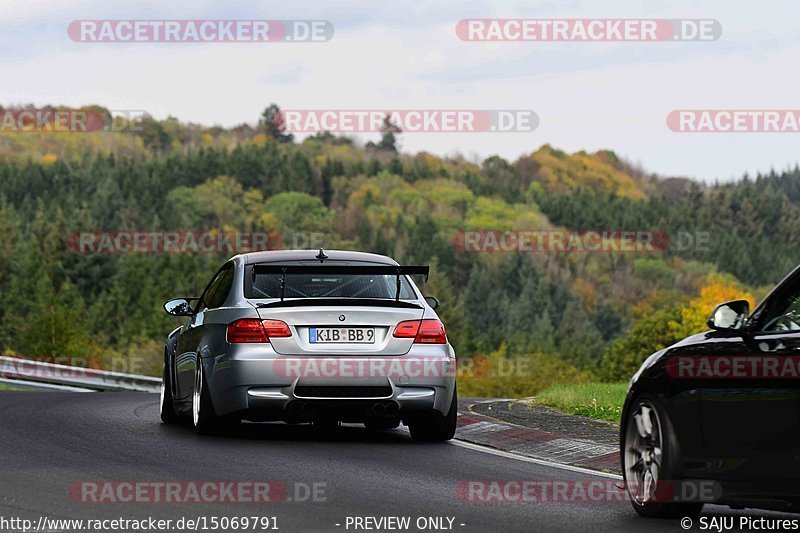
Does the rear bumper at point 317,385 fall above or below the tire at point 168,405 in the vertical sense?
above

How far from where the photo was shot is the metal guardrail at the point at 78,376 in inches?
1226

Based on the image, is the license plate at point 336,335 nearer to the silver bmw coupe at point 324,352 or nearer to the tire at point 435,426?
the silver bmw coupe at point 324,352

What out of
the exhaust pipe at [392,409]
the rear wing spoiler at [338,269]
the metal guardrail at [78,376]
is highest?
the rear wing spoiler at [338,269]

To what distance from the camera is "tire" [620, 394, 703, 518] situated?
332 inches

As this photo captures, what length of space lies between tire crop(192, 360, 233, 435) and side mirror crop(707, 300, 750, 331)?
242 inches

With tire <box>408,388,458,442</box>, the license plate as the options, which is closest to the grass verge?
tire <box>408,388,458,442</box>

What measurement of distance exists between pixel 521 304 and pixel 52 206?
189 ft

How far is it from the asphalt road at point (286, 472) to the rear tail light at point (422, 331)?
0.91 metres

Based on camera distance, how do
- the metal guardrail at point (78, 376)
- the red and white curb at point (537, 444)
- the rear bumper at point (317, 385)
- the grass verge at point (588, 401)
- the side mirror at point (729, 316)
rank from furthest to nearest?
the metal guardrail at point (78, 376) → the grass verge at point (588, 401) → the rear bumper at point (317, 385) → the red and white curb at point (537, 444) → the side mirror at point (729, 316)

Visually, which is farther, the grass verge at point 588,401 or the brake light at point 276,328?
the grass verge at point 588,401

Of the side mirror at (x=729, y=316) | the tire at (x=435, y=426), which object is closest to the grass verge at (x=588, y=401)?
the tire at (x=435, y=426)

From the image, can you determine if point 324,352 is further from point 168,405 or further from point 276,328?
point 168,405

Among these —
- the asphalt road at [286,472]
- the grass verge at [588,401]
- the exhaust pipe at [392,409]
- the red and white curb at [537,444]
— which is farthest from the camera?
the grass verge at [588,401]

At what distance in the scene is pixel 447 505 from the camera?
29.9 feet
